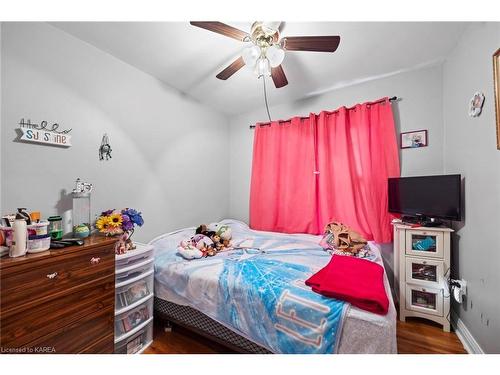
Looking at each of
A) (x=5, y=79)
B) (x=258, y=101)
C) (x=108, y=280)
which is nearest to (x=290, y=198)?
(x=258, y=101)

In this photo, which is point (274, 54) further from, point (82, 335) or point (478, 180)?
point (82, 335)

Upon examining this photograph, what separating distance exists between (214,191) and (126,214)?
1.48 m

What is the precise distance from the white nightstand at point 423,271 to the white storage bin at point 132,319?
229 centimetres

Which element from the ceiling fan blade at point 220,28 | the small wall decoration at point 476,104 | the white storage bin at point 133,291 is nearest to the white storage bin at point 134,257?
the white storage bin at point 133,291

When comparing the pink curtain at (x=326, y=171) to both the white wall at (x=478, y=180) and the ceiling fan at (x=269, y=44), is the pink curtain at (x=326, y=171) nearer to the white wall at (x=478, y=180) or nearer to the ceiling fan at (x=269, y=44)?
the white wall at (x=478, y=180)

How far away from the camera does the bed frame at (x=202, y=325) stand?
1.32m

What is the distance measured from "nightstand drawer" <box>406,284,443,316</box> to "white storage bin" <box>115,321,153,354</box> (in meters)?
2.33

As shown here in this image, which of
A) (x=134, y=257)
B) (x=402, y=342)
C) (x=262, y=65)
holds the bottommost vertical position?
(x=402, y=342)

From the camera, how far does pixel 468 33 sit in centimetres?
153

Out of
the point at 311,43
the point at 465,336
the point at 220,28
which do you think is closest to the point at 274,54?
the point at 311,43

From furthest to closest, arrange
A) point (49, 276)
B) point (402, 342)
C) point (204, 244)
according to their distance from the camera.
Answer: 1. point (204, 244)
2. point (402, 342)
3. point (49, 276)

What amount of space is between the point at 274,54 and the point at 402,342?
2471mm

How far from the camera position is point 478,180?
1439 millimetres
